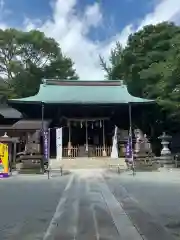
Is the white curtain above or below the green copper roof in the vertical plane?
below

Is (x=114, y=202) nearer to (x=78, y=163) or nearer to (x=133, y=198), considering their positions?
(x=133, y=198)

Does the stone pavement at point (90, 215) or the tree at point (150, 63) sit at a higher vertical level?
the tree at point (150, 63)

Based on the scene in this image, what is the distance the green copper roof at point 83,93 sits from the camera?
33.7 m

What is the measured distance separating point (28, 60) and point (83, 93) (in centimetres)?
1637

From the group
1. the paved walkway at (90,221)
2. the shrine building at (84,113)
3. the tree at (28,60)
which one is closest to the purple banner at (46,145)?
the shrine building at (84,113)

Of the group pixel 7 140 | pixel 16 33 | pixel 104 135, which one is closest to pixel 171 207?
pixel 7 140

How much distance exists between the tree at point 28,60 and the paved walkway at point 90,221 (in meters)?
39.1

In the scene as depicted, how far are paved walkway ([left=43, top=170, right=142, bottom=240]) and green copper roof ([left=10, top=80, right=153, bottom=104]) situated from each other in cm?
2320

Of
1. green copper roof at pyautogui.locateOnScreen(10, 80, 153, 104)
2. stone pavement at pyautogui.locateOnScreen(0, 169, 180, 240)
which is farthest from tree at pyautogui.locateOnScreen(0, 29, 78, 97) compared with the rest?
stone pavement at pyautogui.locateOnScreen(0, 169, 180, 240)

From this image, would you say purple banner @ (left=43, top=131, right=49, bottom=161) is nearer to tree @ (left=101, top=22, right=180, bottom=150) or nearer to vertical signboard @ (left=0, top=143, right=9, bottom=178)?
vertical signboard @ (left=0, top=143, right=9, bottom=178)

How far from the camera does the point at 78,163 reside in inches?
1136

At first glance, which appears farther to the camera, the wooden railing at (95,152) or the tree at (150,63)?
the tree at (150,63)

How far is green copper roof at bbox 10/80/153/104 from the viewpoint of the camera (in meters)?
33.7

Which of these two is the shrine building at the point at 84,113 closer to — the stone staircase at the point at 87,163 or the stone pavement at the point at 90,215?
the stone staircase at the point at 87,163
